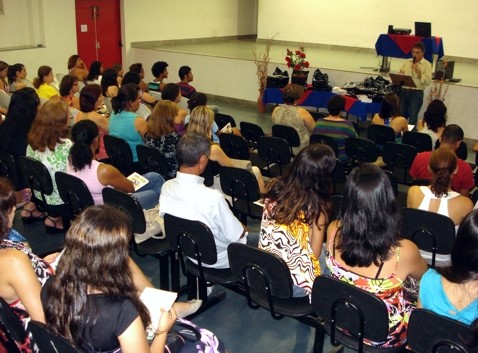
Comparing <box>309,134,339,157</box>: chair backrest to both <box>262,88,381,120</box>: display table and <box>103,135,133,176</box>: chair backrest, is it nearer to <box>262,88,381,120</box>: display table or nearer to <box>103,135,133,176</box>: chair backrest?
<box>103,135,133,176</box>: chair backrest

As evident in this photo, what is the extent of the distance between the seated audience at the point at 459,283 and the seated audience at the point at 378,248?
166 mm

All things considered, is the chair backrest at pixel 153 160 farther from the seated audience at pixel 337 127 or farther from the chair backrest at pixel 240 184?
the seated audience at pixel 337 127

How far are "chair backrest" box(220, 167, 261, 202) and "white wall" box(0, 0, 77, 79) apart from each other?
7.94 metres

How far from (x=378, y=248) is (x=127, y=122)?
3459 millimetres

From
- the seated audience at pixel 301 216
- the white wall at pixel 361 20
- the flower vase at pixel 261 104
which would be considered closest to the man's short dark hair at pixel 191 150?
the seated audience at pixel 301 216

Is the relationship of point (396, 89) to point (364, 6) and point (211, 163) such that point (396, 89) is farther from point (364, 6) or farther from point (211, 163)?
Answer: point (364, 6)

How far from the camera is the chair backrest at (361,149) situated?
525 centimetres

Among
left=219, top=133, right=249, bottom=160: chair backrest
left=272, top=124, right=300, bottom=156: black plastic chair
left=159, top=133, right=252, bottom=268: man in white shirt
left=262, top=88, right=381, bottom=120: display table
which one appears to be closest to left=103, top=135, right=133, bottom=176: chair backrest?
left=219, top=133, right=249, bottom=160: chair backrest

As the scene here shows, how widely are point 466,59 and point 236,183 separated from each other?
10359mm

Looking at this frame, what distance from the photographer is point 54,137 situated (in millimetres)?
4391

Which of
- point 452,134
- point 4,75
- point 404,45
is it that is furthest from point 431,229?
point 404,45

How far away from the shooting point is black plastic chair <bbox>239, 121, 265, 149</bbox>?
605 centimetres

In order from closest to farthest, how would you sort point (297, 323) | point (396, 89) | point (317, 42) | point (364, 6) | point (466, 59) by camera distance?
1. point (297, 323)
2. point (396, 89)
3. point (466, 59)
4. point (364, 6)
5. point (317, 42)

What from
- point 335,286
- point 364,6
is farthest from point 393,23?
point 335,286
